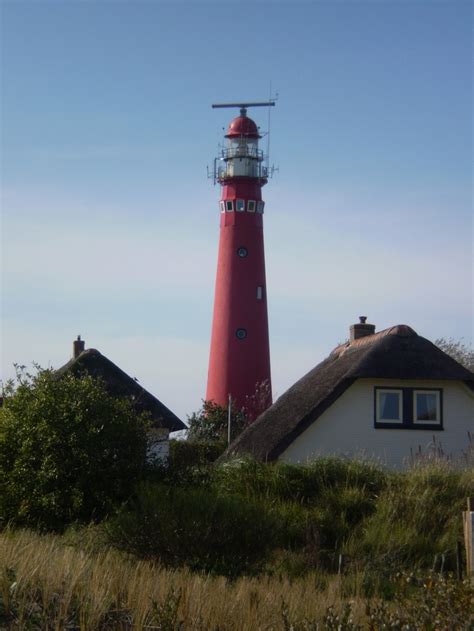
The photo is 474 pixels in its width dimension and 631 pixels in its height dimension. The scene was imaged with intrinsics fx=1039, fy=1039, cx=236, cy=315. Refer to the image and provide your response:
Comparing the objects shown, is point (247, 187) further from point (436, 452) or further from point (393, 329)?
point (436, 452)

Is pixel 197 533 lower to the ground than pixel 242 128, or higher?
lower

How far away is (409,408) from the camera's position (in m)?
23.6

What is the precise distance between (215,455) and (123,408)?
15.0 m

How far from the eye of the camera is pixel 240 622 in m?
8.02

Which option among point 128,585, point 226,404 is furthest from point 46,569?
point 226,404

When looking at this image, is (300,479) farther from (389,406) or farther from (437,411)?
(437,411)

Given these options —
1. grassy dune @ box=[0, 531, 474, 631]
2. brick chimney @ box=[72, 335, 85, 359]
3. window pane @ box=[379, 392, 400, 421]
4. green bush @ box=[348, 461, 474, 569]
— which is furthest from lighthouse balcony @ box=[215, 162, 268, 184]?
grassy dune @ box=[0, 531, 474, 631]

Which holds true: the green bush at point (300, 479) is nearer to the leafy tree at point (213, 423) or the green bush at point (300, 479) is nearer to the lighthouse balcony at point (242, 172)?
the leafy tree at point (213, 423)

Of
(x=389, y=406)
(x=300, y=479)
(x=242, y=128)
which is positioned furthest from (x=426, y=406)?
(x=242, y=128)

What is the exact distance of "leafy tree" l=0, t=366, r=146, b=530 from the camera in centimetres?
1472

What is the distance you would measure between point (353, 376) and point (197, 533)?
11.0 metres

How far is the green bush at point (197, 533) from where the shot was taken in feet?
40.6

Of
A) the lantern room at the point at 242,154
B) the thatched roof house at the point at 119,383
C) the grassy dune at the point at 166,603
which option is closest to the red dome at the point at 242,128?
the lantern room at the point at 242,154

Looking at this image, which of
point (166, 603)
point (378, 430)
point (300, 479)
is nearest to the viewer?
point (166, 603)
